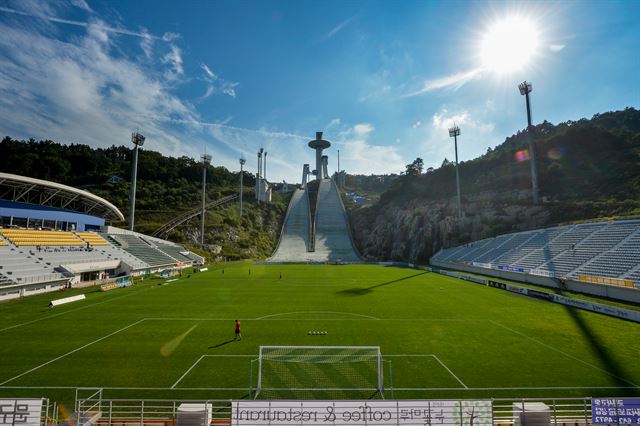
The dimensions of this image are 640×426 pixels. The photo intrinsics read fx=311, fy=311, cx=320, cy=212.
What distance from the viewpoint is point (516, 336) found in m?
18.7

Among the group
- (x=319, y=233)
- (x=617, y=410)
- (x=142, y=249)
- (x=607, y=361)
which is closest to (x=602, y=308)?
(x=607, y=361)

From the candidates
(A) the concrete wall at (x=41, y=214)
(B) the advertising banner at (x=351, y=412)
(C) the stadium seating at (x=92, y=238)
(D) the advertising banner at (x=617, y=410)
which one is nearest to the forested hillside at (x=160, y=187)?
(A) the concrete wall at (x=41, y=214)

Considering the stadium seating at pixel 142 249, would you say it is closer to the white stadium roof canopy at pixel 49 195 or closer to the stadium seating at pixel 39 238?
the white stadium roof canopy at pixel 49 195

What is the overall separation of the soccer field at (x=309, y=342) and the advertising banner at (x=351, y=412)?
3534 mm

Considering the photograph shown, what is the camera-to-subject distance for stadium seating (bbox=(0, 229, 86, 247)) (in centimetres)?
3688

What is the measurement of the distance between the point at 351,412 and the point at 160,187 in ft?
345

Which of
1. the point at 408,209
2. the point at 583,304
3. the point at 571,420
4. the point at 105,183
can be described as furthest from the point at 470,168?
the point at 105,183

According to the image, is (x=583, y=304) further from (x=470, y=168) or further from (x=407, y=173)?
(x=407, y=173)

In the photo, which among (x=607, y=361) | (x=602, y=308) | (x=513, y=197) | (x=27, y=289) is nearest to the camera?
(x=607, y=361)

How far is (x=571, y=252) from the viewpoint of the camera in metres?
39.1

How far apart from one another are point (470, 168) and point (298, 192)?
2423 inches

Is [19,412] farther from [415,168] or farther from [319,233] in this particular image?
[415,168]

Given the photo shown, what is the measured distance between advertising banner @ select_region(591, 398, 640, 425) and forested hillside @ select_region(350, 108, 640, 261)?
53.5 m

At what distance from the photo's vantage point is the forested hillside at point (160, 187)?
78.9m
